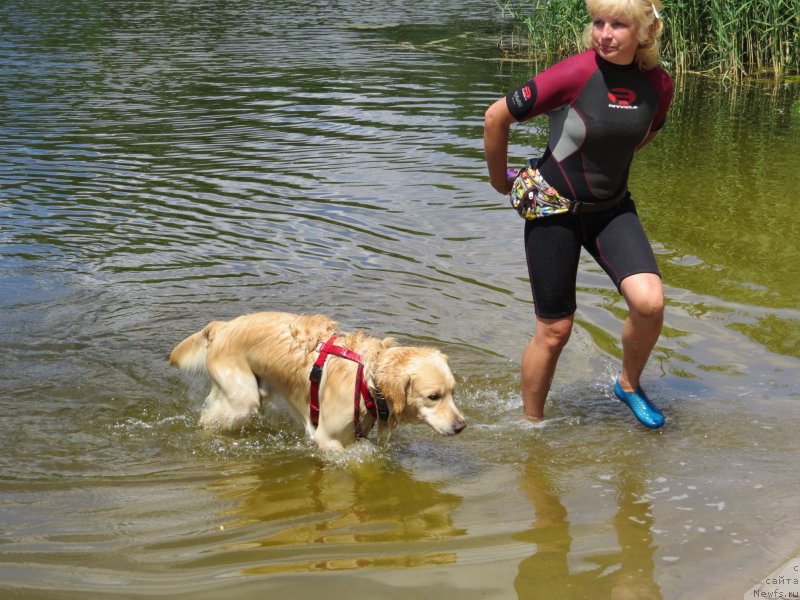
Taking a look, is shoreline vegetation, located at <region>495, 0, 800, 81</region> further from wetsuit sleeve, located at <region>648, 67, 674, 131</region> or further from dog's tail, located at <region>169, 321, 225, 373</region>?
dog's tail, located at <region>169, 321, 225, 373</region>

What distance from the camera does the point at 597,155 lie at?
4.77m

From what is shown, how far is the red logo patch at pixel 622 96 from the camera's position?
4668 mm

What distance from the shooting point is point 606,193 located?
4.86 metres

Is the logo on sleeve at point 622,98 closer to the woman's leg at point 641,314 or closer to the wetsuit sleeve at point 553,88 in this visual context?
the wetsuit sleeve at point 553,88

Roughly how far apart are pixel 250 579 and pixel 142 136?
32.8 feet

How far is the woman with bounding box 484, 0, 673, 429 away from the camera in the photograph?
4.64 meters

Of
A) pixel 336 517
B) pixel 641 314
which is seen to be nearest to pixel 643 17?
pixel 641 314

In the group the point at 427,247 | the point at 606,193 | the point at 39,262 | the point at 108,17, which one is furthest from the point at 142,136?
the point at 108,17

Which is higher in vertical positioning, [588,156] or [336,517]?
[588,156]

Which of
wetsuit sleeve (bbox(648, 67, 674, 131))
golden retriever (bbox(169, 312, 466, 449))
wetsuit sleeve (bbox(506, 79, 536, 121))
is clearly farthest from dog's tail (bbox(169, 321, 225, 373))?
wetsuit sleeve (bbox(648, 67, 674, 131))

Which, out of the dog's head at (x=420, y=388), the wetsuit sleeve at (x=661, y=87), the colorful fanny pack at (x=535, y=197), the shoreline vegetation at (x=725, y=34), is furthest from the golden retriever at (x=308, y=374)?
the shoreline vegetation at (x=725, y=34)

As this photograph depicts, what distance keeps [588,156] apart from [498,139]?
0.47 m

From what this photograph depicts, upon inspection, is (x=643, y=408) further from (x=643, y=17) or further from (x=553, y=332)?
(x=643, y=17)

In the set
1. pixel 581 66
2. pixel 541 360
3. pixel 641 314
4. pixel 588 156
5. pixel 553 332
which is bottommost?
pixel 541 360
